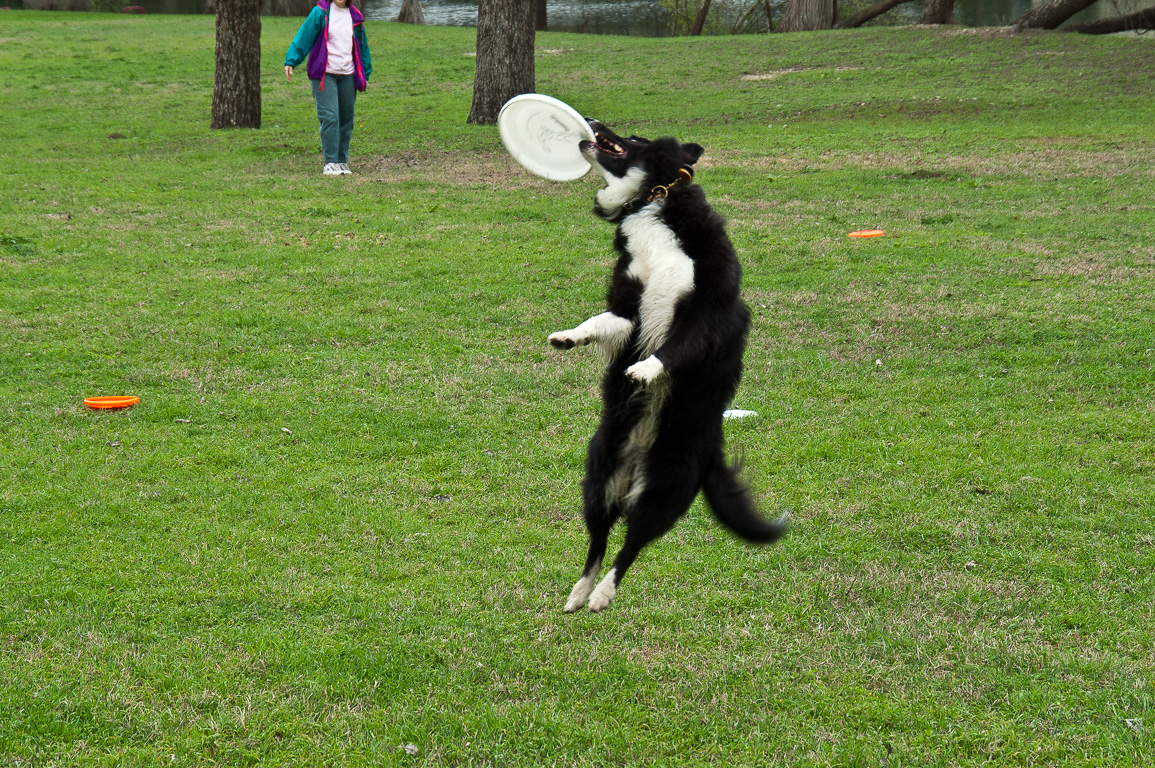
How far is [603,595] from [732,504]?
1.85 ft

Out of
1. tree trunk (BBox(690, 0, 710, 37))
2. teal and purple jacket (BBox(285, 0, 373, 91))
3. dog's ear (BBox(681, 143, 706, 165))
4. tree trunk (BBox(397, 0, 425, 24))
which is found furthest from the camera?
tree trunk (BBox(690, 0, 710, 37))

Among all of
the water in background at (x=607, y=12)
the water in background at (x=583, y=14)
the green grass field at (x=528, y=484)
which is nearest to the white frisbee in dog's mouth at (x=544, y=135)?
the green grass field at (x=528, y=484)

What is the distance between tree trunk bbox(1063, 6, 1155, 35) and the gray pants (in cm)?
2373

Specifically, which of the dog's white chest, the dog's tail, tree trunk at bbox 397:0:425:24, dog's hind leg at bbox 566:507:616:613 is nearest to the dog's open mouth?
the dog's white chest

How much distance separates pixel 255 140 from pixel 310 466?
1249 cm

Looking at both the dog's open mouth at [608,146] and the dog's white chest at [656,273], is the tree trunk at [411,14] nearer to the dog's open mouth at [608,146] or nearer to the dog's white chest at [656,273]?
the dog's open mouth at [608,146]

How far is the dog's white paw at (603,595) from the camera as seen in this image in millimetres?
3273

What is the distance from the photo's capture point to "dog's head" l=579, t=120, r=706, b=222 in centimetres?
350

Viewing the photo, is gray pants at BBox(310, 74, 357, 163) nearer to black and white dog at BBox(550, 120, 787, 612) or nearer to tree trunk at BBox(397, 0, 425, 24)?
black and white dog at BBox(550, 120, 787, 612)

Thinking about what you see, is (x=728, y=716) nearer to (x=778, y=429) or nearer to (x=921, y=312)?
(x=778, y=429)

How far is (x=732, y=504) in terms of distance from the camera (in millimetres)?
3455

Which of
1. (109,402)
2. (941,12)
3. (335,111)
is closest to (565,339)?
(109,402)

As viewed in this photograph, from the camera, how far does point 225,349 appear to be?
26.0ft

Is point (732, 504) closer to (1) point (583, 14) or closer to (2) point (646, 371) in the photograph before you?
(2) point (646, 371)
